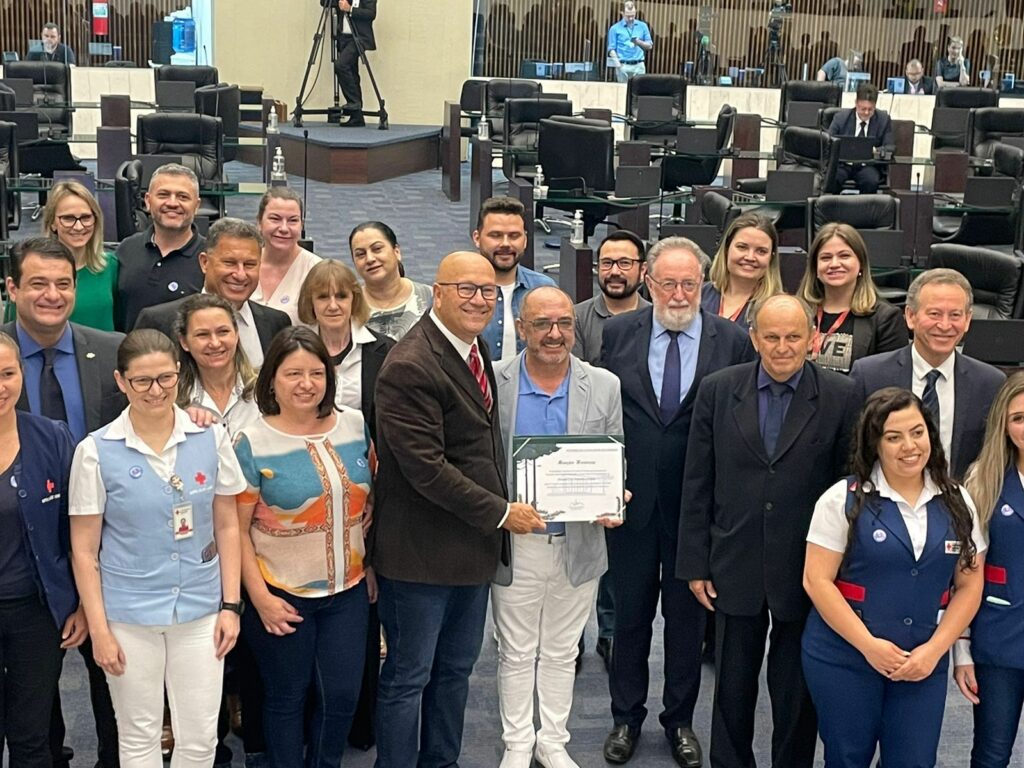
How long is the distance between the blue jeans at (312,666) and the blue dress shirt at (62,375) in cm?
69

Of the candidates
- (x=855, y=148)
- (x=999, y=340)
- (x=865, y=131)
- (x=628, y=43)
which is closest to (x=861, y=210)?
(x=999, y=340)

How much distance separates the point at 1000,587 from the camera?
131 inches

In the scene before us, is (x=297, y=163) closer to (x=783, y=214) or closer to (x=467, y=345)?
(x=783, y=214)

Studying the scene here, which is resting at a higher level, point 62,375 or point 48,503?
point 62,375

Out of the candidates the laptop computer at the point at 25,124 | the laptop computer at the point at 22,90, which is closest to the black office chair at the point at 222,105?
the laptop computer at the point at 25,124

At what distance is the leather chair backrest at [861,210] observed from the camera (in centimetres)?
783

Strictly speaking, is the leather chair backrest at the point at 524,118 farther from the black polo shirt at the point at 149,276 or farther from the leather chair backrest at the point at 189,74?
the black polo shirt at the point at 149,276

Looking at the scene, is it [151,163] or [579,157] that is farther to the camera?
[579,157]

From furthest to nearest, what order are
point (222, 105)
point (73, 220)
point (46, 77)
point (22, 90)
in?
point (46, 77) → point (22, 90) → point (222, 105) → point (73, 220)

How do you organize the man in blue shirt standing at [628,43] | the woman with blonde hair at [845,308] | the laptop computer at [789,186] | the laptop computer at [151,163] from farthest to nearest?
the man in blue shirt standing at [628,43] < the laptop computer at [789,186] < the laptop computer at [151,163] < the woman with blonde hair at [845,308]

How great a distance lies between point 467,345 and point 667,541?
35.8 inches

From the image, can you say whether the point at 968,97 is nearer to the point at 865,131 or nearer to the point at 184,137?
the point at 865,131

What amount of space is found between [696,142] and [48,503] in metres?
8.96

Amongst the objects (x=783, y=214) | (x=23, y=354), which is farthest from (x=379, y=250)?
(x=783, y=214)
